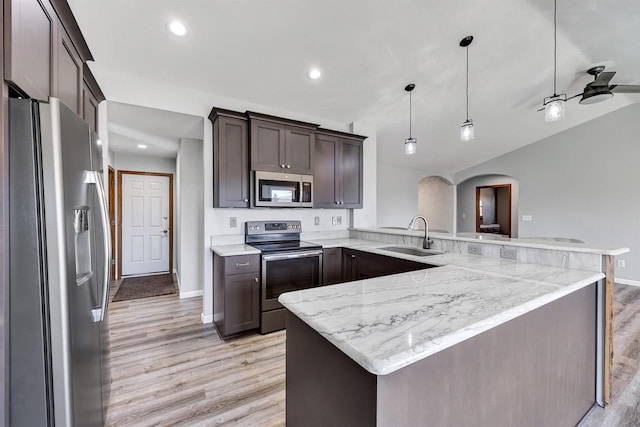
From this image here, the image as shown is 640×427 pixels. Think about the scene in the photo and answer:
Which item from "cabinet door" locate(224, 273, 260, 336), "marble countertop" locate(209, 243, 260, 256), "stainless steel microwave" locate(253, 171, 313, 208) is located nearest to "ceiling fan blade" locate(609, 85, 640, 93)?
"stainless steel microwave" locate(253, 171, 313, 208)

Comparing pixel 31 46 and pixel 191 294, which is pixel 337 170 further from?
pixel 31 46

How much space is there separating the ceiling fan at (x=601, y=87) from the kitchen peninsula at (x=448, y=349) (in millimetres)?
2952

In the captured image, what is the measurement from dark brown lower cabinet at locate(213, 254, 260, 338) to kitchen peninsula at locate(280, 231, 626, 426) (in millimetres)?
1540

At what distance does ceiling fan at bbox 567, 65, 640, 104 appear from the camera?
3147 millimetres

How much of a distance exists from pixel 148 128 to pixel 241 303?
2.52 m

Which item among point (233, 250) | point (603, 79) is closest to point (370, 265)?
point (233, 250)

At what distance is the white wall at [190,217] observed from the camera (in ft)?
12.3

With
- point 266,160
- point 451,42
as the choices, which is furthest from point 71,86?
point 451,42

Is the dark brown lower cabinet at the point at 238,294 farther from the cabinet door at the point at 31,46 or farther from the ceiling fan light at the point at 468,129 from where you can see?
the ceiling fan light at the point at 468,129

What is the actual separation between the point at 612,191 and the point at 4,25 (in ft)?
24.3

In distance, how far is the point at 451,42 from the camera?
262 centimetres

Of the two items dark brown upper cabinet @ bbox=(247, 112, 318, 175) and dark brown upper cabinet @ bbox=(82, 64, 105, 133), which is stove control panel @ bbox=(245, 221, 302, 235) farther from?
dark brown upper cabinet @ bbox=(82, 64, 105, 133)

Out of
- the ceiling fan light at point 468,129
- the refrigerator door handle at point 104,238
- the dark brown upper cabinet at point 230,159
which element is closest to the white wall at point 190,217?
the dark brown upper cabinet at point 230,159

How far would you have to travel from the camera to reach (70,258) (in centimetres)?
102
